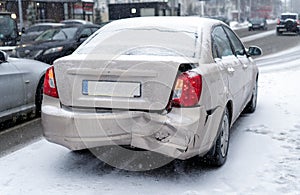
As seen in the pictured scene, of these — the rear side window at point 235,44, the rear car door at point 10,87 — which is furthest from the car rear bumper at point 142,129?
the rear car door at point 10,87

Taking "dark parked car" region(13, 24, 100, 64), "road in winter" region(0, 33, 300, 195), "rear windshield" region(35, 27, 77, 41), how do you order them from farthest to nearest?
"rear windshield" region(35, 27, 77, 41) → "dark parked car" region(13, 24, 100, 64) → "road in winter" region(0, 33, 300, 195)

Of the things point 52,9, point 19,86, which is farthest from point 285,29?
point 19,86

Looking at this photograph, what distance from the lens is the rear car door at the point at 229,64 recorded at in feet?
15.5

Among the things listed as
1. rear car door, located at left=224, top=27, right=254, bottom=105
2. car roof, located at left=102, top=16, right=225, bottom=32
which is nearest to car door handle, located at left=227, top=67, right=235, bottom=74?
rear car door, located at left=224, top=27, right=254, bottom=105

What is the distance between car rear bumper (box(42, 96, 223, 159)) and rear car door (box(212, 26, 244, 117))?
0.80 meters

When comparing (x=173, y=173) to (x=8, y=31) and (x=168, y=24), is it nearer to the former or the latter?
(x=168, y=24)

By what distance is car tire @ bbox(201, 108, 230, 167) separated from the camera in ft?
14.2

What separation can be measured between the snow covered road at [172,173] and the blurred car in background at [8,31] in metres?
16.5

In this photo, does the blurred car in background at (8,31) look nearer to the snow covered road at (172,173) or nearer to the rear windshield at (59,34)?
the rear windshield at (59,34)

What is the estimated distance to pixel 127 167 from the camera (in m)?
4.48

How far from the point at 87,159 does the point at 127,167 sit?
547 millimetres

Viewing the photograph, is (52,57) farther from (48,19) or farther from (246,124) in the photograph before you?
(48,19)

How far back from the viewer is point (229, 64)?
4.92 metres

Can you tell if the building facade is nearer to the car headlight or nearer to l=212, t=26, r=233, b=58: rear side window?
the car headlight
